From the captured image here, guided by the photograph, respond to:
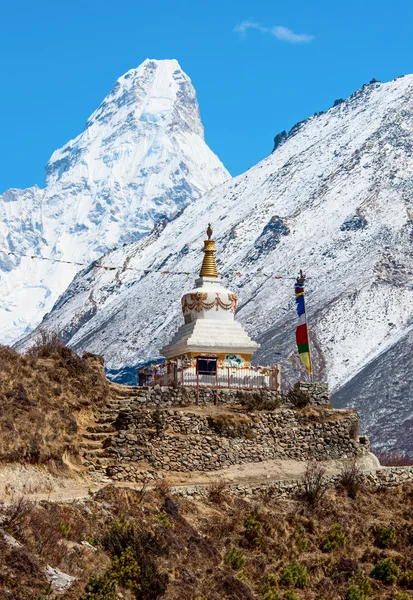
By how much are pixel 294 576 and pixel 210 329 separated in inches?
622

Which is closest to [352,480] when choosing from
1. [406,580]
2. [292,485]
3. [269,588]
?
[292,485]

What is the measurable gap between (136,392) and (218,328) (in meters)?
7.56

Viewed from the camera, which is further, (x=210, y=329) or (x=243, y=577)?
(x=210, y=329)

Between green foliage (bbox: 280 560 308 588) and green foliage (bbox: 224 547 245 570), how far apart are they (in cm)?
125

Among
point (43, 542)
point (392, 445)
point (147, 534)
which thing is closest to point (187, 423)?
point (147, 534)

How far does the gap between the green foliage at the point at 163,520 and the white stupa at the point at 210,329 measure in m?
11.4

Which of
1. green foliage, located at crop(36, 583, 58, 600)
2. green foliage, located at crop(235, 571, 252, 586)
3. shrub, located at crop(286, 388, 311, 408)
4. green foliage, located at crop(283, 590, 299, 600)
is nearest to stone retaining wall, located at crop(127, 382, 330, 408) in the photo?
shrub, located at crop(286, 388, 311, 408)

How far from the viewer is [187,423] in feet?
130

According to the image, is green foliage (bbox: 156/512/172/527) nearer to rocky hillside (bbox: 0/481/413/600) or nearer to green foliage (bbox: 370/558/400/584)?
rocky hillside (bbox: 0/481/413/600)

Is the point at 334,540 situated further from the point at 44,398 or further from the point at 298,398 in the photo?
the point at 44,398

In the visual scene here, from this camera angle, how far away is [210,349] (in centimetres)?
4653

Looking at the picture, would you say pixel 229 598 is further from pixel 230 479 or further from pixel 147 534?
pixel 230 479

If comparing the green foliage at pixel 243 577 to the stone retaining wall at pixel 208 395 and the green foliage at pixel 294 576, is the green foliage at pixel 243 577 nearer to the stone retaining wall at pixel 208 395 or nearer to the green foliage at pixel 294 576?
the green foliage at pixel 294 576

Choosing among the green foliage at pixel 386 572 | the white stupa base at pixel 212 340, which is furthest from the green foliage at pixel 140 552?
the white stupa base at pixel 212 340
